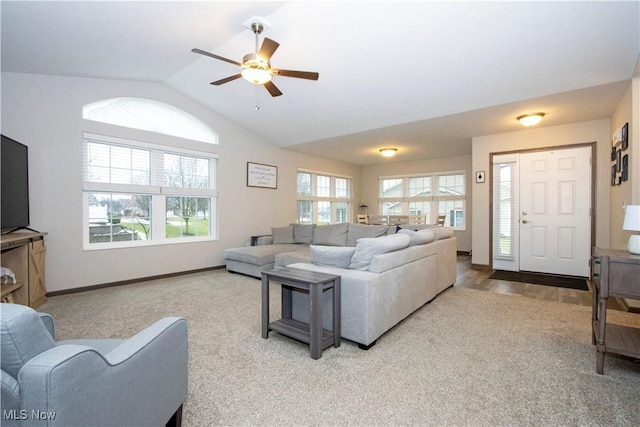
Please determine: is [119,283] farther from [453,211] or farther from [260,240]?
[453,211]

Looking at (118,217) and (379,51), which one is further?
(118,217)

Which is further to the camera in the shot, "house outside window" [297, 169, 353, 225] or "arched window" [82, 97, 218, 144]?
"house outside window" [297, 169, 353, 225]

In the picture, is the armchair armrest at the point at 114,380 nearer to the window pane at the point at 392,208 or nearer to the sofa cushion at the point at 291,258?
the sofa cushion at the point at 291,258

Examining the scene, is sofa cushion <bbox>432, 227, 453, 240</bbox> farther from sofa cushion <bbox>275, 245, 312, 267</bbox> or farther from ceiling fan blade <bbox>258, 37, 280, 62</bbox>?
ceiling fan blade <bbox>258, 37, 280, 62</bbox>

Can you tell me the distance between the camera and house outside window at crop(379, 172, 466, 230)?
24.7ft

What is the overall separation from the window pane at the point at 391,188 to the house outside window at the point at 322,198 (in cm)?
98

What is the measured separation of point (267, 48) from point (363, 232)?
3277mm

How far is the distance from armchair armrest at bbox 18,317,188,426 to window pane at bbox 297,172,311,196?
238 inches

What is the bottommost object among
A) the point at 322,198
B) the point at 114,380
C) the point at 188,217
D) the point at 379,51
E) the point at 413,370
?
the point at 413,370

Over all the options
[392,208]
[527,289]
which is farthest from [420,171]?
[527,289]

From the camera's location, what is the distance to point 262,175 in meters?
6.34

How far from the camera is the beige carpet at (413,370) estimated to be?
5.42 ft

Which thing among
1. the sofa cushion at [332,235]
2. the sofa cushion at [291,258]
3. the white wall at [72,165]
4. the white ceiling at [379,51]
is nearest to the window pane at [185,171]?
the white wall at [72,165]


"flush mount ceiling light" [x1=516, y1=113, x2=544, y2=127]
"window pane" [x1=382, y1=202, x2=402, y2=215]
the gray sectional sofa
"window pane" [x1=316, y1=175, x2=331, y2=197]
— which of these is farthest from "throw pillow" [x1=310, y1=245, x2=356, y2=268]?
"window pane" [x1=382, y1=202, x2=402, y2=215]
